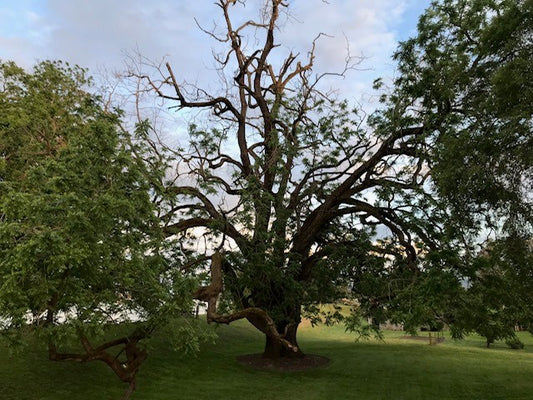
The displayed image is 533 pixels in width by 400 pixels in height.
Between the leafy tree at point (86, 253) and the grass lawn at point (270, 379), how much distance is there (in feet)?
14.3

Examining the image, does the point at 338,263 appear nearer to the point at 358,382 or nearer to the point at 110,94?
the point at 358,382

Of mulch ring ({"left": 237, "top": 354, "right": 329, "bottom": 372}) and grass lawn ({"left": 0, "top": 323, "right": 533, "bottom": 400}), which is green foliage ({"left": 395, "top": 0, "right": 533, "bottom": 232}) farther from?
mulch ring ({"left": 237, "top": 354, "right": 329, "bottom": 372})

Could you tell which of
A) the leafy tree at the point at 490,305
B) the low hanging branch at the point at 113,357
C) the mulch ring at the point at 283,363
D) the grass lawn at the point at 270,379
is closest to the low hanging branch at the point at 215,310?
the low hanging branch at the point at 113,357

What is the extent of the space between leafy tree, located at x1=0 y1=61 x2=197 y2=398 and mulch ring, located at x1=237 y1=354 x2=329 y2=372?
8762mm

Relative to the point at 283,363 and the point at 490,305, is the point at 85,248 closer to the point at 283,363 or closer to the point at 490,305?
the point at 490,305

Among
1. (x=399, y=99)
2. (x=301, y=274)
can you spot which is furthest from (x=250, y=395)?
(x=399, y=99)

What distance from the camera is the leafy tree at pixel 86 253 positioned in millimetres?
6523

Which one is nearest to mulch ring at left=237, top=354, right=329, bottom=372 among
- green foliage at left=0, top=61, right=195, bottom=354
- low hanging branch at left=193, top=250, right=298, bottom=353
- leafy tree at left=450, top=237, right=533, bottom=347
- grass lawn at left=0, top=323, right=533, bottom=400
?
grass lawn at left=0, top=323, right=533, bottom=400

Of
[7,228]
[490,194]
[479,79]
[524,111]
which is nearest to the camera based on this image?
[7,228]

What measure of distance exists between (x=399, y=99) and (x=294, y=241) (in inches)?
278

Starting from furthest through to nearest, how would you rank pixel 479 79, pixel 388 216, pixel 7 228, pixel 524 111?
pixel 388 216 → pixel 479 79 → pixel 524 111 → pixel 7 228

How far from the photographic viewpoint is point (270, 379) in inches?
590

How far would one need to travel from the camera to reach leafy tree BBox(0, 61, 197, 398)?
21.4ft

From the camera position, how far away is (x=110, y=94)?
1396 centimetres
